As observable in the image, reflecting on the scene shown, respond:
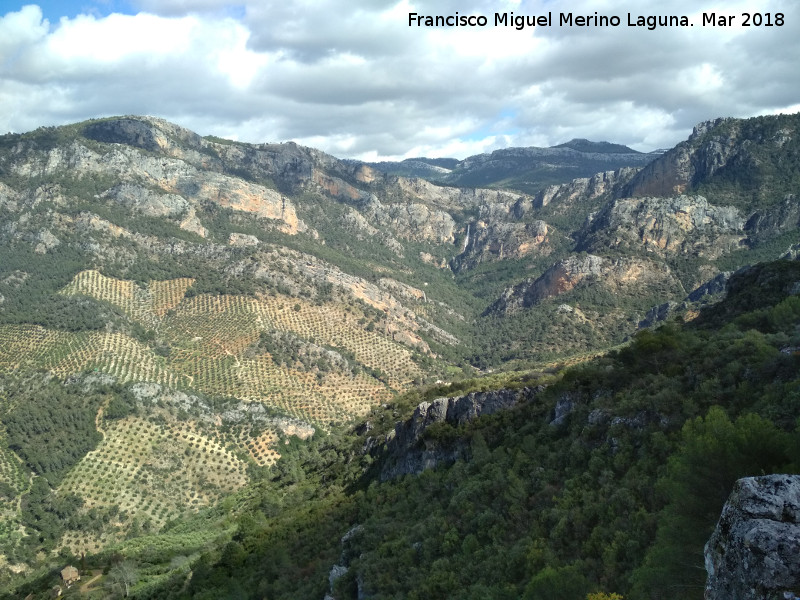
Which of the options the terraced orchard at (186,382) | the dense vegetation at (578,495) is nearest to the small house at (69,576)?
the dense vegetation at (578,495)

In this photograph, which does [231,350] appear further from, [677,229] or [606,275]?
[677,229]

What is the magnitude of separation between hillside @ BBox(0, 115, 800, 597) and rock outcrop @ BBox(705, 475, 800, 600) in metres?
7.58

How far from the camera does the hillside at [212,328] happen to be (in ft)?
253

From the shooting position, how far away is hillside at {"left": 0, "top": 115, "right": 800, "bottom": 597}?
7706cm

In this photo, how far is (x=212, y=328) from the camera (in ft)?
398

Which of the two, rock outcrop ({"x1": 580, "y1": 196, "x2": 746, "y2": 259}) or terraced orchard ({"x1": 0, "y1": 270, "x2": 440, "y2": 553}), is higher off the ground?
rock outcrop ({"x1": 580, "y1": 196, "x2": 746, "y2": 259})

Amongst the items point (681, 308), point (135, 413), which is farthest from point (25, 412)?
point (681, 308)

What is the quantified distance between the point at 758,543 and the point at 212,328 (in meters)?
122

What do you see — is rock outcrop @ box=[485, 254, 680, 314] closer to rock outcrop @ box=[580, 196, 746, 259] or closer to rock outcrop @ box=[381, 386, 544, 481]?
rock outcrop @ box=[580, 196, 746, 259]

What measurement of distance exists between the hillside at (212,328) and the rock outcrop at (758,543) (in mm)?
A: 7576

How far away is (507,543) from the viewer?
23.3m

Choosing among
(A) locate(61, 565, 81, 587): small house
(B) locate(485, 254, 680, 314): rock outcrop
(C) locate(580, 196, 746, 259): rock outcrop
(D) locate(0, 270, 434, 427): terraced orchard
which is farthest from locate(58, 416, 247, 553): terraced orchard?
(C) locate(580, 196, 746, 259): rock outcrop

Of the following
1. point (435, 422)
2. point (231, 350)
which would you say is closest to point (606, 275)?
point (231, 350)

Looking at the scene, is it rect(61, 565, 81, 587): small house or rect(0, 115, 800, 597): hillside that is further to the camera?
rect(0, 115, 800, 597): hillside
